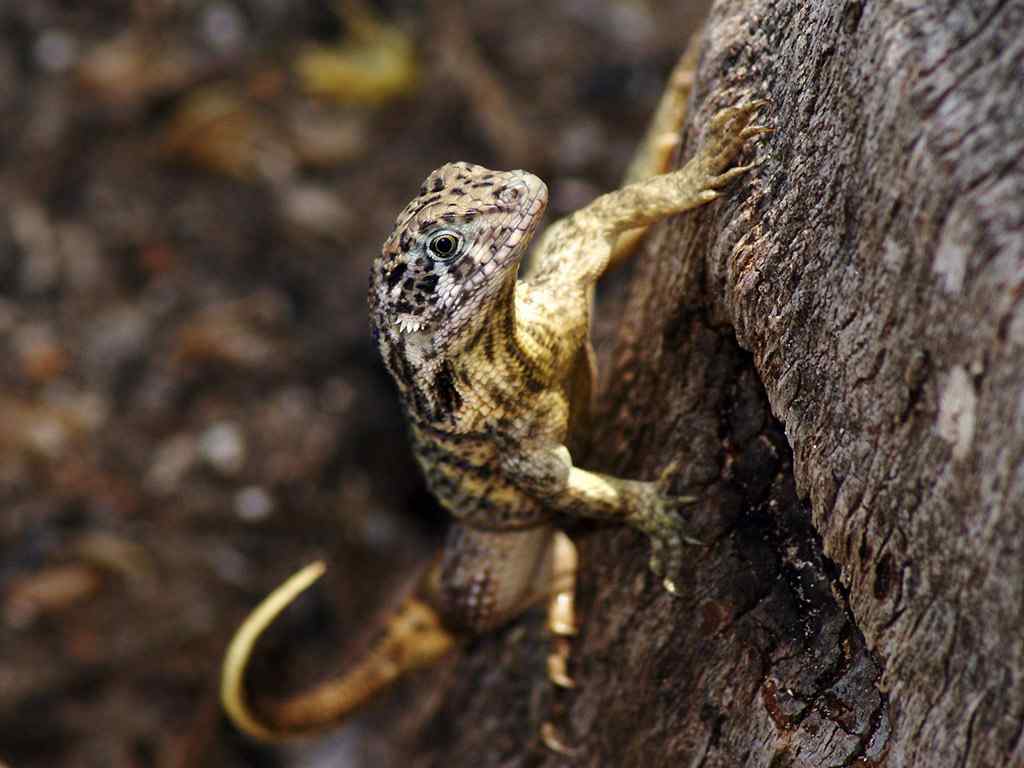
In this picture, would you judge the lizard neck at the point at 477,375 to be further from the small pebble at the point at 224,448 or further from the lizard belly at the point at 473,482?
the small pebble at the point at 224,448

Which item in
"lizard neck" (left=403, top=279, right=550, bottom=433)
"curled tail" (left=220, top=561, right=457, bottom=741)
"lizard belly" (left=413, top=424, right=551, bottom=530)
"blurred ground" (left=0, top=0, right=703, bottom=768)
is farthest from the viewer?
"blurred ground" (left=0, top=0, right=703, bottom=768)

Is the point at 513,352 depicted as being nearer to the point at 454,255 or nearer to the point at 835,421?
the point at 454,255

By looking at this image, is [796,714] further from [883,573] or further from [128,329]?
[128,329]

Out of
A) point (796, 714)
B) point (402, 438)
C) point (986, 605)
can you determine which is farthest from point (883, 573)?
point (402, 438)

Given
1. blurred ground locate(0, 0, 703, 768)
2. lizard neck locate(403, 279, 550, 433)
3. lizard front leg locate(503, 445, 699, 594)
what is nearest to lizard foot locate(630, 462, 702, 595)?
lizard front leg locate(503, 445, 699, 594)

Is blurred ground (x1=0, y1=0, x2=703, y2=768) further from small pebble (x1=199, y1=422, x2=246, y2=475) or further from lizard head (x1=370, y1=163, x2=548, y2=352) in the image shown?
lizard head (x1=370, y1=163, x2=548, y2=352)

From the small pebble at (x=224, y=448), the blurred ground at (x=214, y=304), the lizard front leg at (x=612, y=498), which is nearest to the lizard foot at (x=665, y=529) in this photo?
the lizard front leg at (x=612, y=498)

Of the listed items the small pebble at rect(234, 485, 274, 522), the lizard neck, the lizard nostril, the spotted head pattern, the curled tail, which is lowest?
the curled tail
